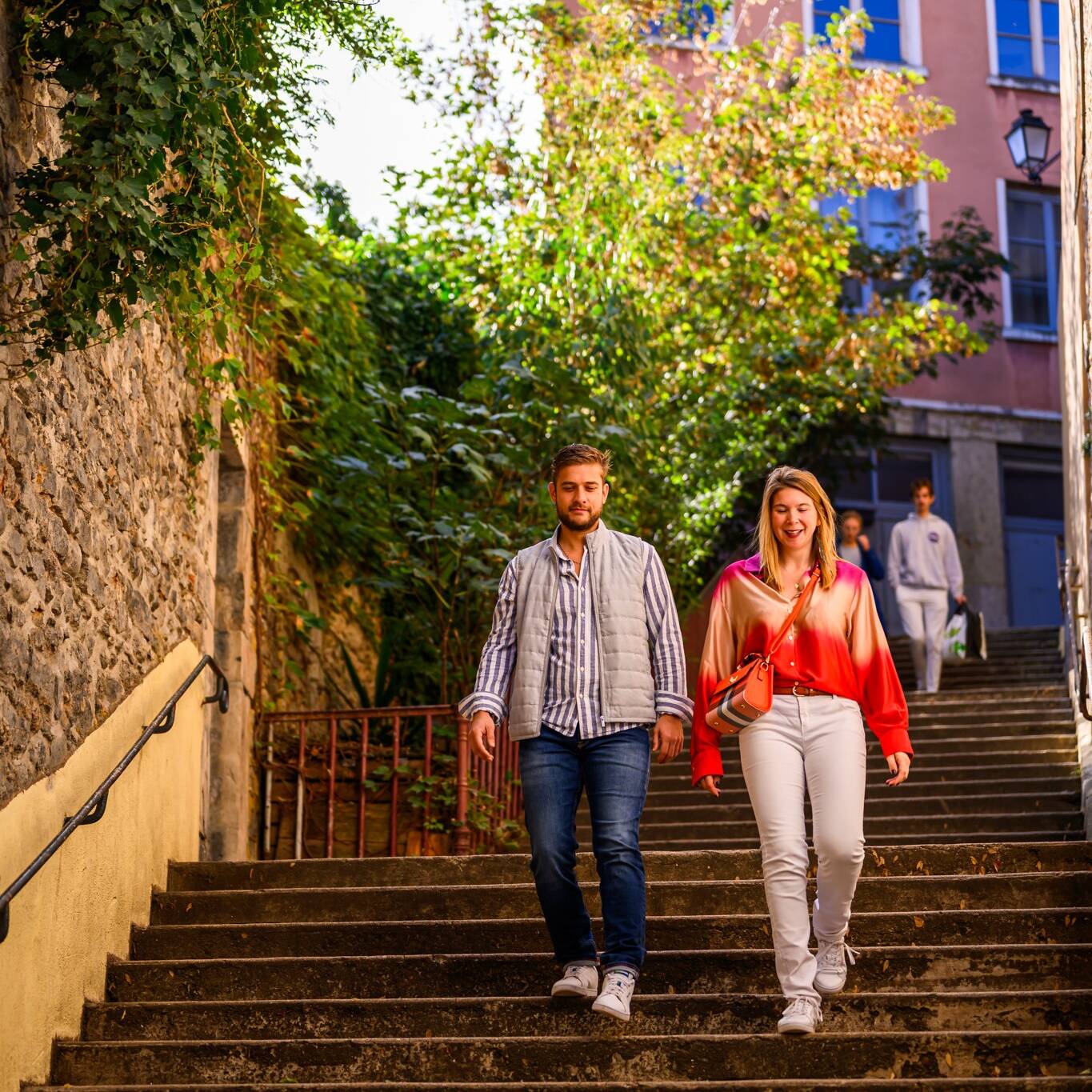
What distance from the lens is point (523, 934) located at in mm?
5641

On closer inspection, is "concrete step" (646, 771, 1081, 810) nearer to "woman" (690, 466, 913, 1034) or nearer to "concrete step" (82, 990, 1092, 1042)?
"concrete step" (82, 990, 1092, 1042)

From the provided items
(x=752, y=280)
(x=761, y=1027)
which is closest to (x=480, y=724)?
(x=761, y=1027)

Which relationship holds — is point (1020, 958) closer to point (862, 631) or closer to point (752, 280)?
point (862, 631)

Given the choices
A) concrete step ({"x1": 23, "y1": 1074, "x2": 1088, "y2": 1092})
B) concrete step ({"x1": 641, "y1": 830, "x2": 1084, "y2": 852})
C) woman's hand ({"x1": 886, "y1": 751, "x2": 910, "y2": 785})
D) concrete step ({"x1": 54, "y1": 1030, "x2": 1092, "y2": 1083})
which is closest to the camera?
concrete step ({"x1": 23, "y1": 1074, "x2": 1088, "y2": 1092})

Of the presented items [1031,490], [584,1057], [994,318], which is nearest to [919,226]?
[994,318]

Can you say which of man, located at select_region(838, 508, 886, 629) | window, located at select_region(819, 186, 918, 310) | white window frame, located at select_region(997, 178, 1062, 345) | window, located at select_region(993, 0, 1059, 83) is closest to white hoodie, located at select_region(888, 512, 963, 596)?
man, located at select_region(838, 508, 886, 629)

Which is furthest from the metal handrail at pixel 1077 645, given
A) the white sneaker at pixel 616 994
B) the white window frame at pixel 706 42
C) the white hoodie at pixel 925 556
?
the white window frame at pixel 706 42

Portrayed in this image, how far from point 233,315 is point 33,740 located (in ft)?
6.99

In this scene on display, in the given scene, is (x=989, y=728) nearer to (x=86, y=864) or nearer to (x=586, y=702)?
(x=586, y=702)

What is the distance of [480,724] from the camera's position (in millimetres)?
4930

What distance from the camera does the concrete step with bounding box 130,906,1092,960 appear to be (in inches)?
217

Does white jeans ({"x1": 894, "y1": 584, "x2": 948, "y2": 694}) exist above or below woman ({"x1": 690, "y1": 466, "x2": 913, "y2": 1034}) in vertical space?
above

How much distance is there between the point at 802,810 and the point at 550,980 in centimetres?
107

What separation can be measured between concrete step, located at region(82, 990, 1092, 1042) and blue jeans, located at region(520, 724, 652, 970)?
21 cm
